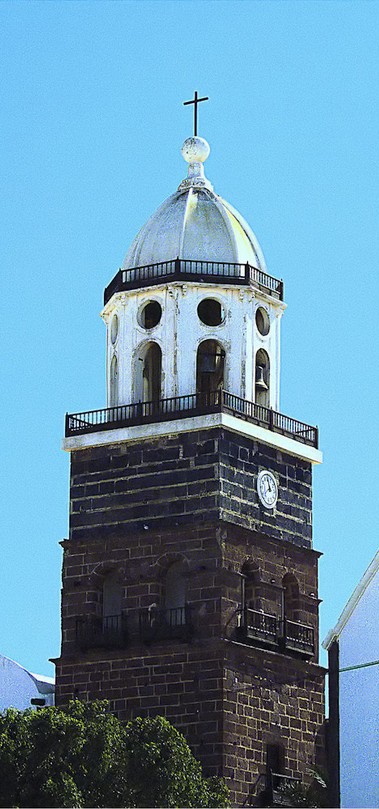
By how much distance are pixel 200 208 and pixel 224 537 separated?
9.77 meters

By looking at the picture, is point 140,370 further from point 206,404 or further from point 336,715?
point 336,715

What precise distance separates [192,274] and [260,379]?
3403mm

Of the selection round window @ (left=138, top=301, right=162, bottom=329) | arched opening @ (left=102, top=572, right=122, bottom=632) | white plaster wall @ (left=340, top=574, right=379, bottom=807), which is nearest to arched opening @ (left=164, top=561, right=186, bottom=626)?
arched opening @ (left=102, top=572, right=122, bottom=632)

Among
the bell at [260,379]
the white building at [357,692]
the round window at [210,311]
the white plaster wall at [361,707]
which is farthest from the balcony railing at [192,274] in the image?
the white plaster wall at [361,707]

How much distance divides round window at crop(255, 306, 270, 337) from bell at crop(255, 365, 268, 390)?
0.94 m

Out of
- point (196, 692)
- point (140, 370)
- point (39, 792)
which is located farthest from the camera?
point (140, 370)

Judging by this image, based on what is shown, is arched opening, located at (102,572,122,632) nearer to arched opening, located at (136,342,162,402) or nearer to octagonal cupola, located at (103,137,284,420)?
octagonal cupola, located at (103,137,284,420)

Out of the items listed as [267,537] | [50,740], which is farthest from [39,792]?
[267,537]

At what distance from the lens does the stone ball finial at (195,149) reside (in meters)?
68.2

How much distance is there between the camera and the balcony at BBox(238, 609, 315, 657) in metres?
62.9

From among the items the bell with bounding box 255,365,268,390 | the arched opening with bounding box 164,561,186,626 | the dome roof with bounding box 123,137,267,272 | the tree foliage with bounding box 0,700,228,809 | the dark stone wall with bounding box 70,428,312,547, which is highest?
the dome roof with bounding box 123,137,267,272

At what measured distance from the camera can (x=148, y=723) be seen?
56.9m

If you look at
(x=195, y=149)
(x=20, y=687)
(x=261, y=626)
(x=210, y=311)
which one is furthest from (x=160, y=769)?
(x=195, y=149)

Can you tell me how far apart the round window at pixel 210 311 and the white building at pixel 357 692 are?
7864 mm
